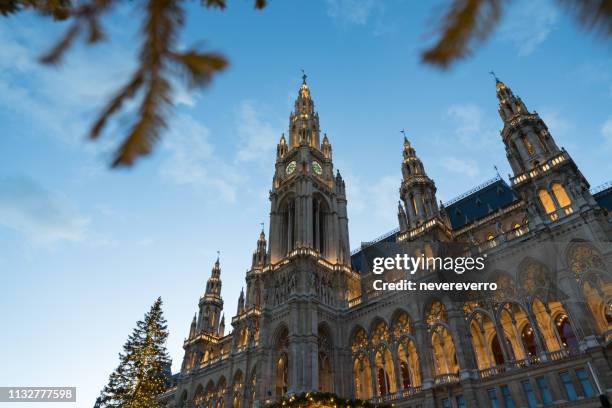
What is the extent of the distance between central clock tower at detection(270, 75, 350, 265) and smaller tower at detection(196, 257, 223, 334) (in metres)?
17.9

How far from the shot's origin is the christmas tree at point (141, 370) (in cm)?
2844

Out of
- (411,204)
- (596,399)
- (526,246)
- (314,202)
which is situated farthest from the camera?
(314,202)

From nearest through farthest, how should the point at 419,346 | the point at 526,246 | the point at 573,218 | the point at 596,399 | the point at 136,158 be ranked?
the point at 136,158 → the point at 596,399 → the point at 573,218 → the point at 526,246 → the point at 419,346

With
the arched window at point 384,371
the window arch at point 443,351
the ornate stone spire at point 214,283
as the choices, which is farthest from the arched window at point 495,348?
the ornate stone spire at point 214,283

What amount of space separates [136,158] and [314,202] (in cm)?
4533

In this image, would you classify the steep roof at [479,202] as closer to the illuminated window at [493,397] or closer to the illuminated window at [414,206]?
the illuminated window at [414,206]

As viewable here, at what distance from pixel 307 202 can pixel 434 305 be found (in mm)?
18547

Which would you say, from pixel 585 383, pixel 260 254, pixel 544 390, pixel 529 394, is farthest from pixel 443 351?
pixel 260 254

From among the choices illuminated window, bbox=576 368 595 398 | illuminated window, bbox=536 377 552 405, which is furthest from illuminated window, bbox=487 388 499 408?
illuminated window, bbox=576 368 595 398

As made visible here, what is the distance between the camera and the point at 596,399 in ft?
70.1

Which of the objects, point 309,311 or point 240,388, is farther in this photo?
point 240,388

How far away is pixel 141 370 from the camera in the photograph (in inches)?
1168

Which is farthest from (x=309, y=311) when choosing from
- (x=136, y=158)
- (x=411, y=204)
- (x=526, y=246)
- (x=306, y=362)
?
(x=136, y=158)

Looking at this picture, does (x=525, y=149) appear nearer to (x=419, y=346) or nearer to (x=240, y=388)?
(x=419, y=346)
